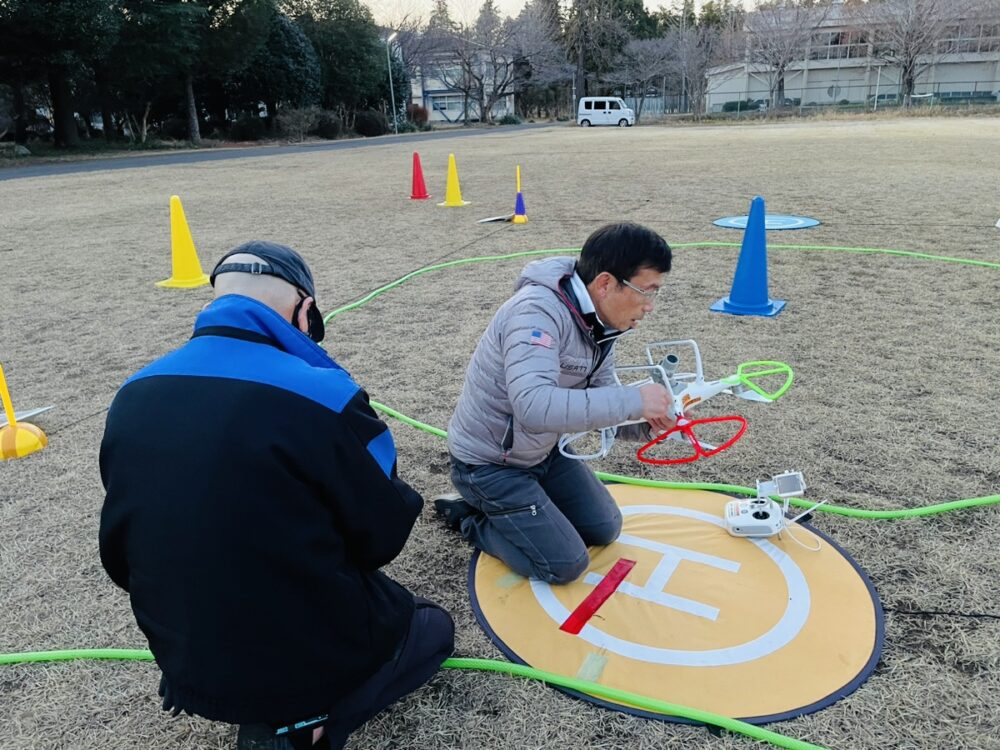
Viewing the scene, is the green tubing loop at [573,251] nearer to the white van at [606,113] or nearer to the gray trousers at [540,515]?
the gray trousers at [540,515]

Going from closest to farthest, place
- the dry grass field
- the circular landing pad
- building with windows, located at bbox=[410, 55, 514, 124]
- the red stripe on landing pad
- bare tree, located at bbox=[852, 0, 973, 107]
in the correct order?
the dry grass field, the red stripe on landing pad, the circular landing pad, bare tree, located at bbox=[852, 0, 973, 107], building with windows, located at bbox=[410, 55, 514, 124]

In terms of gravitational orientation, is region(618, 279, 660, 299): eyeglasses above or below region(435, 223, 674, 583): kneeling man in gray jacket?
above

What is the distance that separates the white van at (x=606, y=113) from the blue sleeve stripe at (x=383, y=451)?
147 feet

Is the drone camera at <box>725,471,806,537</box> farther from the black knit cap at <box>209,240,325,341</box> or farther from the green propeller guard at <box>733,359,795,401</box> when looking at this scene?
the black knit cap at <box>209,240,325,341</box>

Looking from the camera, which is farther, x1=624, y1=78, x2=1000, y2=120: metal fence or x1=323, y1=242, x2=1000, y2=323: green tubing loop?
x1=624, y1=78, x2=1000, y2=120: metal fence

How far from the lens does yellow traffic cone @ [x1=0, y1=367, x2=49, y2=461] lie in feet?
11.2

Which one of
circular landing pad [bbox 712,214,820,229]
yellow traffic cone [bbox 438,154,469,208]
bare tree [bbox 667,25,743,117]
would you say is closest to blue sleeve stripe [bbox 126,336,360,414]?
circular landing pad [bbox 712,214,820,229]

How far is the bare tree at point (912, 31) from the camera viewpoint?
145ft

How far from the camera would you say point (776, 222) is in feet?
27.0

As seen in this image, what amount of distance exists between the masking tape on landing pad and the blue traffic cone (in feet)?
8.88

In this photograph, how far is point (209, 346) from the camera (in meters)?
1.38

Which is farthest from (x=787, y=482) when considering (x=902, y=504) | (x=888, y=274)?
(x=888, y=274)

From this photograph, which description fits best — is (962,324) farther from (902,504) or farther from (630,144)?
(630,144)

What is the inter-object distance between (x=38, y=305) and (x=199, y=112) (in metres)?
36.0
